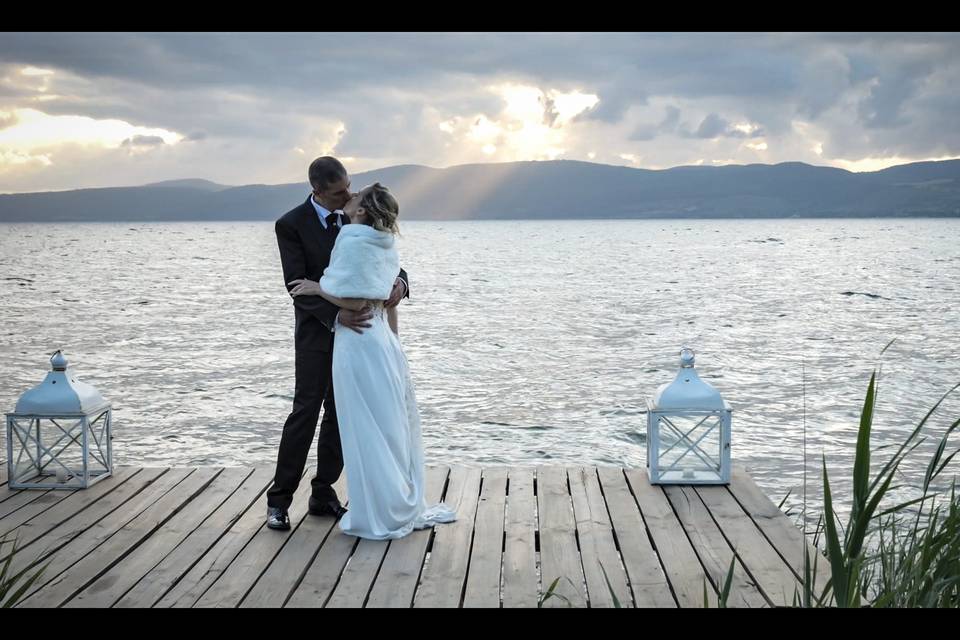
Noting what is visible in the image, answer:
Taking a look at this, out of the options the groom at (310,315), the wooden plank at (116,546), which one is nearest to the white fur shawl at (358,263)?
the groom at (310,315)

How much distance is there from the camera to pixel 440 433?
10.8m

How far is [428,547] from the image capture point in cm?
415

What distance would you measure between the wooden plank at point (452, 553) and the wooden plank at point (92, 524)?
4.88ft

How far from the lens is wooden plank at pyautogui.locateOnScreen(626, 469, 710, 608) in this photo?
3590 millimetres

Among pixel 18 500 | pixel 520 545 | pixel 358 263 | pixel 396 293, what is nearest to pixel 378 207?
pixel 358 263

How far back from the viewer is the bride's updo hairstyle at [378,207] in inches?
162

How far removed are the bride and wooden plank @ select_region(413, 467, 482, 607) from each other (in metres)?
0.23

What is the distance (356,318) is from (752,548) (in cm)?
211

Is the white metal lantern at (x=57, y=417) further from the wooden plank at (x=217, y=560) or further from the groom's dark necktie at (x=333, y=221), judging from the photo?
the groom's dark necktie at (x=333, y=221)

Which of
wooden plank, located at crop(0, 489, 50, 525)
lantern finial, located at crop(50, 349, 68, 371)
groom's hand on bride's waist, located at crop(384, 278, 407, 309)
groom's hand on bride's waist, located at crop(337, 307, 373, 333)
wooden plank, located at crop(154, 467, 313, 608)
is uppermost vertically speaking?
groom's hand on bride's waist, located at crop(384, 278, 407, 309)

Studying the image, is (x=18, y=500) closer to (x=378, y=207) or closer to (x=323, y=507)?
(x=323, y=507)

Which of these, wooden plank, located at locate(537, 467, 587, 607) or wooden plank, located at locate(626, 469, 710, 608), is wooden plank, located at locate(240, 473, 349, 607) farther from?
wooden plank, located at locate(626, 469, 710, 608)

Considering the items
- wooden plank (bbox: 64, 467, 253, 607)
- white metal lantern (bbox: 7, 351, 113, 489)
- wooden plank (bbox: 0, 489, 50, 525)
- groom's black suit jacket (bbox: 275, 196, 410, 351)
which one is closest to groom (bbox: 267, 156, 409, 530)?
groom's black suit jacket (bbox: 275, 196, 410, 351)
